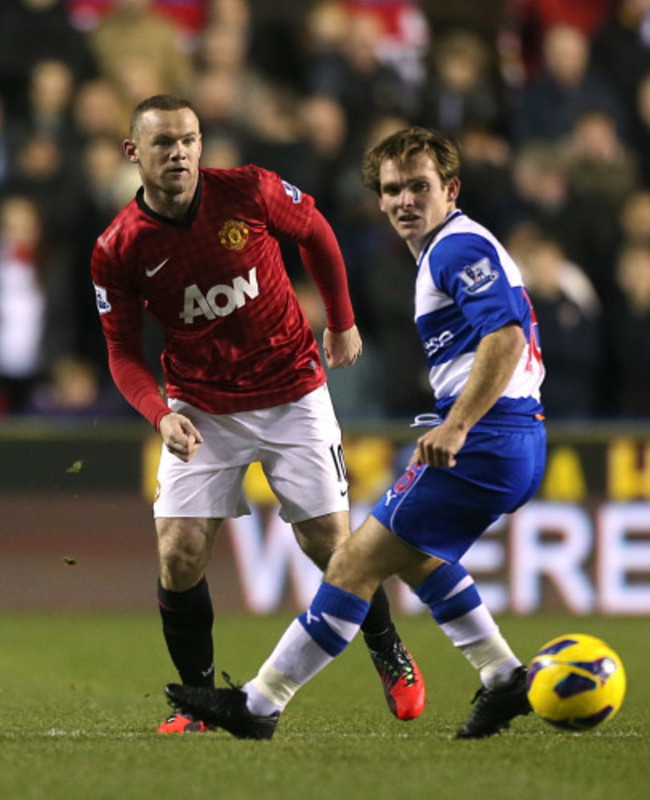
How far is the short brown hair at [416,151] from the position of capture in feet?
17.6

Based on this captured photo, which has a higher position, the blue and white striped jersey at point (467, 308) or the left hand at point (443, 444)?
the blue and white striped jersey at point (467, 308)

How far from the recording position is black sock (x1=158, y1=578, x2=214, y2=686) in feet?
19.5

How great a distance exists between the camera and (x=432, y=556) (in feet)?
17.1

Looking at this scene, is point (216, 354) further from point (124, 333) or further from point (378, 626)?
point (378, 626)

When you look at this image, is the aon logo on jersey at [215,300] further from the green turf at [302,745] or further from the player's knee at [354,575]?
the green turf at [302,745]

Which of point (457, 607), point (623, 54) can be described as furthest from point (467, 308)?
point (623, 54)

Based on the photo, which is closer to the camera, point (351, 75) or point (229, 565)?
point (229, 565)

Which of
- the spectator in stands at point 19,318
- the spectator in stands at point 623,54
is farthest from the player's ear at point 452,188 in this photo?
the spectator in stands at point 623,54

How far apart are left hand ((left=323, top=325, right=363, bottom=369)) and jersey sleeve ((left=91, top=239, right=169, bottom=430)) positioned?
2.33 ft

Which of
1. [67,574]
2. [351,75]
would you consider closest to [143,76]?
[351,75]

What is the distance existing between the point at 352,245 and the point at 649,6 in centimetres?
358

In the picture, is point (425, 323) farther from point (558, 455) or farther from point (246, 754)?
point (558, 455)

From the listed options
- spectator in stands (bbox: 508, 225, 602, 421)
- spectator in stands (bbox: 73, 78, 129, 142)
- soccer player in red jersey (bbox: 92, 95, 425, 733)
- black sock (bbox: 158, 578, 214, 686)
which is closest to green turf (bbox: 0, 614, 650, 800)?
black sock (bbox: 158, 578, 214, 686)

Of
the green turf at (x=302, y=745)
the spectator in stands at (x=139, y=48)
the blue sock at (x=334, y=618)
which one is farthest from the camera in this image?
the spectator in stands at (x=139, y=48)
